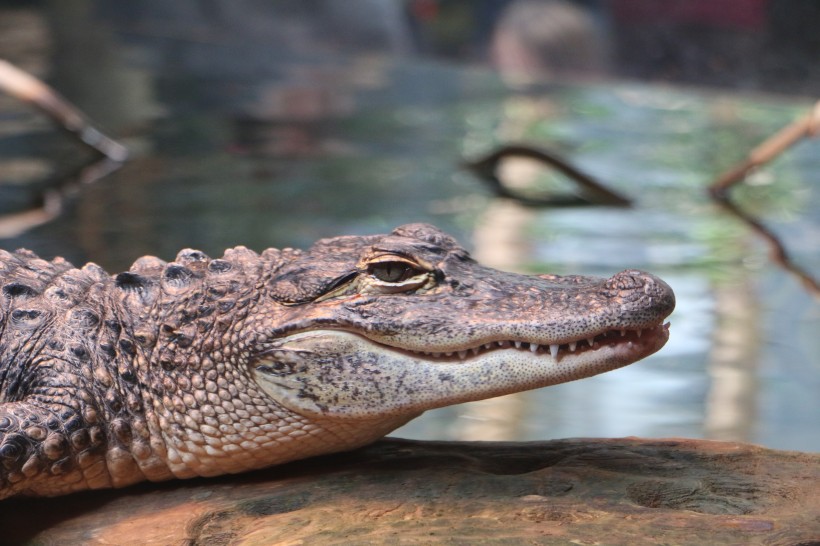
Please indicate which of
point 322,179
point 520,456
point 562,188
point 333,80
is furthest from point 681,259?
point 333,80

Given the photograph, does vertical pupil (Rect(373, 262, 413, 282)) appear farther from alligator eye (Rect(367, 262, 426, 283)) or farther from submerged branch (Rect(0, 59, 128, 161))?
submerged branch (Rect(0, 59, 128, 161))

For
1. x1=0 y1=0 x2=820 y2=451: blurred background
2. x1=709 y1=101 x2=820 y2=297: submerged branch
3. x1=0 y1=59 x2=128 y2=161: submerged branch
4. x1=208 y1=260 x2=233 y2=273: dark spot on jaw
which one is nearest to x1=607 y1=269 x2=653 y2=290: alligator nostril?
x1=208 y1=260 x2=233 y2=273: dark spot on jaw

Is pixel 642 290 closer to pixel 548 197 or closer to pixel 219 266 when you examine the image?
pixel 219 266

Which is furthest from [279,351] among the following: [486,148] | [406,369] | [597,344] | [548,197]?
[486,148]

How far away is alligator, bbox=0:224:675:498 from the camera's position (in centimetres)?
236

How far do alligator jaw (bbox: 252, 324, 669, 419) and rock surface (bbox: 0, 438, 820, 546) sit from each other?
8.7 inches

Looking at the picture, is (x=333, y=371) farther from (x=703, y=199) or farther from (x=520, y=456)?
(x=703, y=199)

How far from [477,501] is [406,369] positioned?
361 millimetres

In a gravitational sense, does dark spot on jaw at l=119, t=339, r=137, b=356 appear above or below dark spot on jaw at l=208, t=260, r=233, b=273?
below

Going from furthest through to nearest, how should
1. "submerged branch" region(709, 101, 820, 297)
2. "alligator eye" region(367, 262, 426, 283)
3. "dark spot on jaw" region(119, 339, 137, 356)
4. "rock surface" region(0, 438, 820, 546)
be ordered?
"submerged branch" region(709, 101, 820, 297), "dark spot on jaw" region(119, 339, 137, 356), "alligator eye" region(367, 262, 426, 283), "rock surface" region(0, 438, 820, 546)

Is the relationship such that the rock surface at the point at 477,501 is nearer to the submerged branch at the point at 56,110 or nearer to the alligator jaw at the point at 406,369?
the alligator jaw at the point at 406,369

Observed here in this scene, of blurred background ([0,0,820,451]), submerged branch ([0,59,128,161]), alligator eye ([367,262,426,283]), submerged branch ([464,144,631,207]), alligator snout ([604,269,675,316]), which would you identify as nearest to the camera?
alligator snout ([604,269,675,316])

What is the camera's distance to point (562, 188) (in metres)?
8.26

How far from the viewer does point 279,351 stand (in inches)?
97.3
